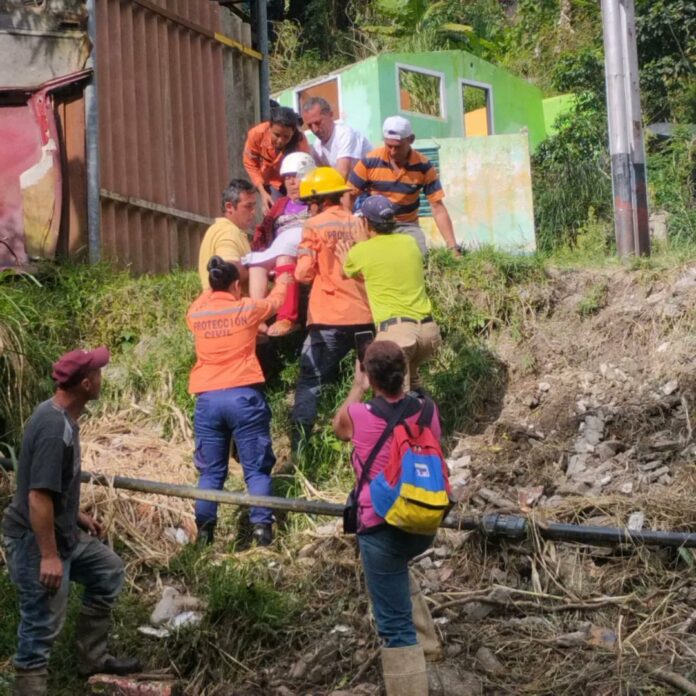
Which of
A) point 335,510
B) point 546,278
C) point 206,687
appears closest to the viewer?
point 206,687

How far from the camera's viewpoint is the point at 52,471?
18.1 ft

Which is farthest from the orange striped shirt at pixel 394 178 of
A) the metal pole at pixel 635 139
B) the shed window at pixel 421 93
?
the shed window at pixel 421 93

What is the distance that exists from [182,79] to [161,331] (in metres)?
3.56

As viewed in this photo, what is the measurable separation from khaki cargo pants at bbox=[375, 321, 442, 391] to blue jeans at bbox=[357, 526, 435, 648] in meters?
2.27

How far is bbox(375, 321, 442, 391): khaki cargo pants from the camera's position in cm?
770

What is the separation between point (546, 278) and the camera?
9.85 meters

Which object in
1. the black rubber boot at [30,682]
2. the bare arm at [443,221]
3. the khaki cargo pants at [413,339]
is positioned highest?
the bare arm at [443,221]

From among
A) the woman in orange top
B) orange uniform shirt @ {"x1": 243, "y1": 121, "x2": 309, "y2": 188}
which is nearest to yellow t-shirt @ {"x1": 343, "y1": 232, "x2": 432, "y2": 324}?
the woman in orange top

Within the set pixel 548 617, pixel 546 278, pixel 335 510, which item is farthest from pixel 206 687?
pixel 546 278

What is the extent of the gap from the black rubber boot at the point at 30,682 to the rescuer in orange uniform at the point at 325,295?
3093mm

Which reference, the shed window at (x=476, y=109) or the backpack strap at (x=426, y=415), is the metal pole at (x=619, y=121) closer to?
the backpack strap at (x=426, y=415)

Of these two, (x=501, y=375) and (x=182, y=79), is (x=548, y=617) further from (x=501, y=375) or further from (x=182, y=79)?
(x=182, y=79)

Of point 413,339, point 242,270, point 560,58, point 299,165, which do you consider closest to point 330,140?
point 299,165

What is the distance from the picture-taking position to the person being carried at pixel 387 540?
5.36 m
